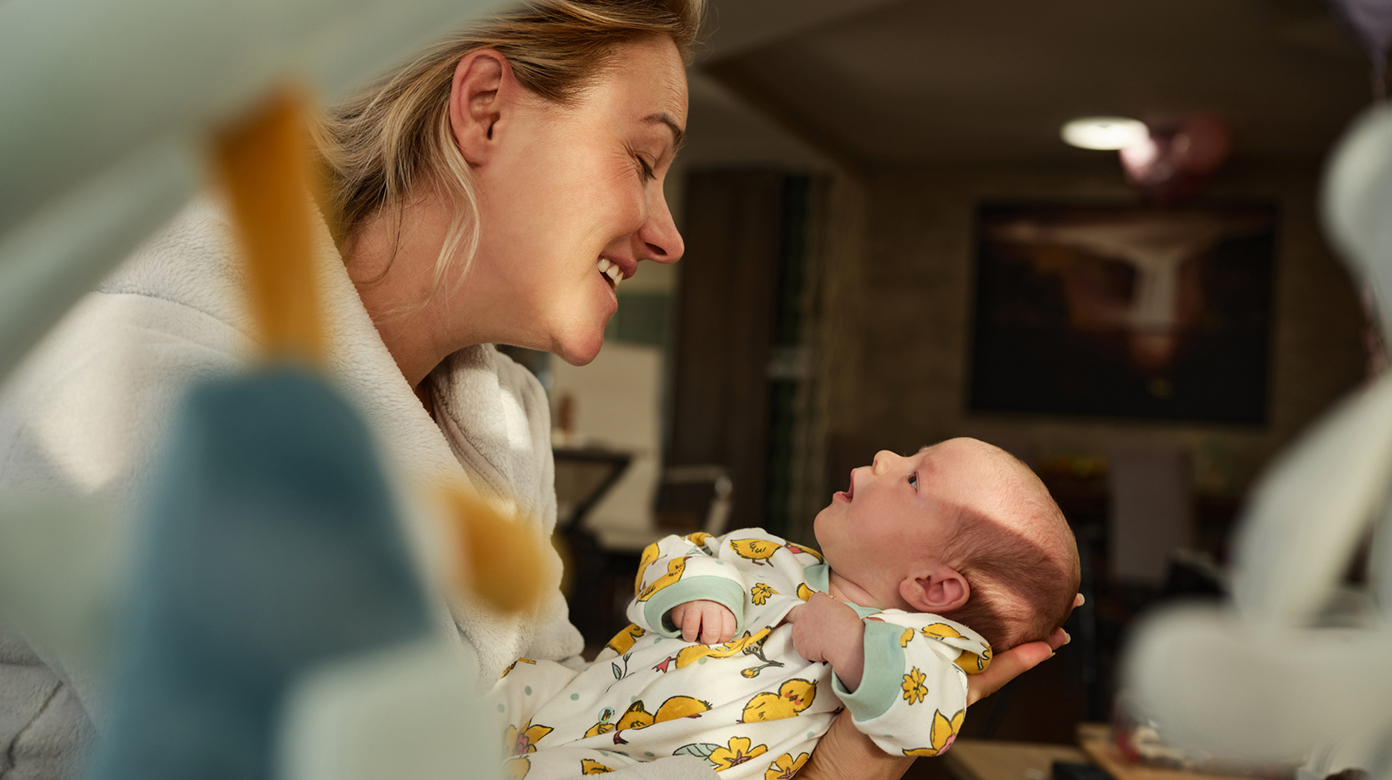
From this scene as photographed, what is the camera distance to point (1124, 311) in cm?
711

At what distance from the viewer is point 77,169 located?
0.44ft

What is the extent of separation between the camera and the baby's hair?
3.24 ft

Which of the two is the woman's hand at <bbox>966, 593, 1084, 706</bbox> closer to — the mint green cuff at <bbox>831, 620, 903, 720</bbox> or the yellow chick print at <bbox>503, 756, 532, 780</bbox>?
the mint green cuff at <bbox>831, 620, 903, 720</bbox>

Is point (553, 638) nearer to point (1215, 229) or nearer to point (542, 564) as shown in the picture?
point (542, 564)

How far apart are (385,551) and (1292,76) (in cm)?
637

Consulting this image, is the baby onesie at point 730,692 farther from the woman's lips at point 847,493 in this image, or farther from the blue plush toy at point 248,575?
the blue plush toy at point 248,575

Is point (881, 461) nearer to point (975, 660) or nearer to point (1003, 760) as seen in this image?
point (975, 660)

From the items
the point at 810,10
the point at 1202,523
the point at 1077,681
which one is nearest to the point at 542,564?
the point at 810,10

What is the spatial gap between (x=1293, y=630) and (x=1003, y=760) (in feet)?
6.83

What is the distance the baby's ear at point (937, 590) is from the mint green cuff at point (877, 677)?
14 cm

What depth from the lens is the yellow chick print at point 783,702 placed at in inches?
36.6

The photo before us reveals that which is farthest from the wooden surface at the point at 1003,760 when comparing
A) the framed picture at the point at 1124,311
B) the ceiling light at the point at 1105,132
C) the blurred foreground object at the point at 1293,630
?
the framed picture at the point at 1124,311

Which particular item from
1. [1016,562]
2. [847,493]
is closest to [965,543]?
[1016,562]

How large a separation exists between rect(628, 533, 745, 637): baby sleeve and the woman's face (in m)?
0.25
